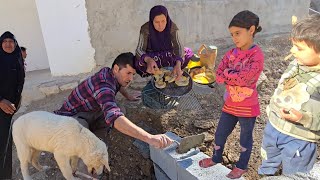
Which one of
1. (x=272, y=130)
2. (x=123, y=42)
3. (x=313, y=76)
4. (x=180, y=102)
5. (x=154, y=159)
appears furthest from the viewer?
(x=123, y=42)

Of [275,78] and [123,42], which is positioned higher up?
[123,42]

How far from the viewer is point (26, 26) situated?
19.6ft

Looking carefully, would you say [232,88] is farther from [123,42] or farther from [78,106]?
[123,42]

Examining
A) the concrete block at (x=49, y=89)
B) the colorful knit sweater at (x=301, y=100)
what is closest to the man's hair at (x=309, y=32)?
the colorful knit sweater at (x=301, y=100)

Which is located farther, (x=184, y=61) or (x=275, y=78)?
(x=275, y=78)

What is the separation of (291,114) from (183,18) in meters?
3.85

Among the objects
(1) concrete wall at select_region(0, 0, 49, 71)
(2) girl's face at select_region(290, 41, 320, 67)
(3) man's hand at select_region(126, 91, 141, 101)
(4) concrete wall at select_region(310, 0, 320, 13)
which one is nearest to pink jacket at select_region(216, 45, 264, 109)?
(2) girl's face at select_region(290, 41, 320, 67)

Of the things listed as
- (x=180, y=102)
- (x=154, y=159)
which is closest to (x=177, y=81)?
(x=180, y=102)

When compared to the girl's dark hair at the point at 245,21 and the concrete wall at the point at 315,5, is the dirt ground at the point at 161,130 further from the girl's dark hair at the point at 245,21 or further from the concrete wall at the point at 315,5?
the concrete wall at the point at 315,5

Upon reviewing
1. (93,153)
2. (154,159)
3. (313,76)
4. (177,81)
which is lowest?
(154,159)

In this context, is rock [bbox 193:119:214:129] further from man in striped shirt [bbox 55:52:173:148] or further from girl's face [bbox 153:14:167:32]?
girl's face [bbox 153:14:167:32]

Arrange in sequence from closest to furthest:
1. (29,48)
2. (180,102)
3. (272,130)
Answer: (272,130) < (180,102) < (29,48)

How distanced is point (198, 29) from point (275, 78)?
161 centimetres

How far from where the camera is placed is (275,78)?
5.67 m
